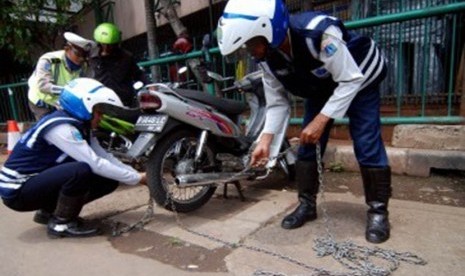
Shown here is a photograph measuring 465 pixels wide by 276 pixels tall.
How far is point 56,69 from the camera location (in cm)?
415

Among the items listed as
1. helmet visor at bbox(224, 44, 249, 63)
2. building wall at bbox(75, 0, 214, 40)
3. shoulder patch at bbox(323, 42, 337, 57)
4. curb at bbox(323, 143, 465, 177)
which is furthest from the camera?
building wall at bbox(75, 0, 214, 40)

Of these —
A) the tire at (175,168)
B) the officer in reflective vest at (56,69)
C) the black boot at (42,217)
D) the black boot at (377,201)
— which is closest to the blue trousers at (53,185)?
the black boot at (42,217)

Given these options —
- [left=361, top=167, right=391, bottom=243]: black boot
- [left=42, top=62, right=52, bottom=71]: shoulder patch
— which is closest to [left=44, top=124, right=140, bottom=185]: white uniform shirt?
[left=42, top=62, right=52, bottom=71]: shoulder patch

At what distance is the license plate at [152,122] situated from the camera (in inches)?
119

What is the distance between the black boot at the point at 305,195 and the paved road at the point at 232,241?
0.21 ft

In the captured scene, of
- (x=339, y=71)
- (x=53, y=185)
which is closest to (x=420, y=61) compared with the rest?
(x=339, y=71)

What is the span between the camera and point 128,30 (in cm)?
973

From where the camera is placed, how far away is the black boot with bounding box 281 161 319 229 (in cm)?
279

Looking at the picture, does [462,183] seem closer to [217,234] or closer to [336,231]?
[336,231]

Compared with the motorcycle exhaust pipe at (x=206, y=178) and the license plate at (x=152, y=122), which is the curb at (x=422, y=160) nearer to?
the motorcycle exhaust pipe at (x=206, y=178)

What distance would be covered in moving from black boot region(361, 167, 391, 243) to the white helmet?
3.35 feet

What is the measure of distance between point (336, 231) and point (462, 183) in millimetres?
1619

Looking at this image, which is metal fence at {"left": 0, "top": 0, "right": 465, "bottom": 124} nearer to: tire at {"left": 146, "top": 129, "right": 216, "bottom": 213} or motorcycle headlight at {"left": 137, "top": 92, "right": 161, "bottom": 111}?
tire at {"left": 146, "top": 129, "right": 216, "bottom": 213}

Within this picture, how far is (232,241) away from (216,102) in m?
1.31
